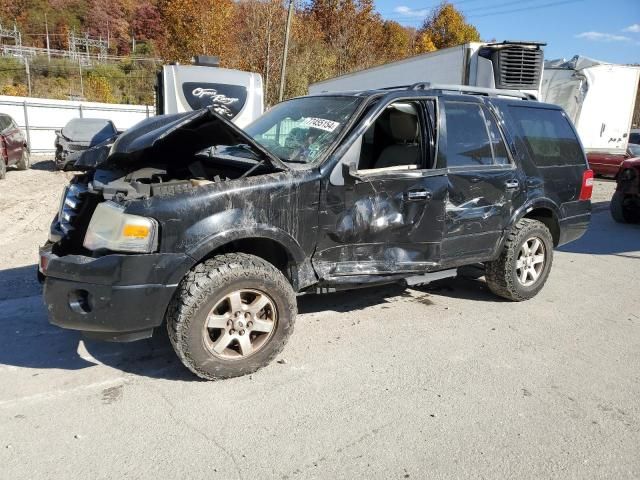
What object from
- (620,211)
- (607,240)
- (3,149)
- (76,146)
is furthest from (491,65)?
(76,146)

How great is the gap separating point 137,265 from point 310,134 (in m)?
1.71

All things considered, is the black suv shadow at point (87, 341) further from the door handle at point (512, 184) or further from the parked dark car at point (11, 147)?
the parked dark car at point (11, 147)

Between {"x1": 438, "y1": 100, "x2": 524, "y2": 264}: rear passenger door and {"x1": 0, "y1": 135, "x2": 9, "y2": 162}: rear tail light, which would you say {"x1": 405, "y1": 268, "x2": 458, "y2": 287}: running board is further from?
{"x1": 0, "y1": 135, "x2": 9, "y2": 162}: rear tail light

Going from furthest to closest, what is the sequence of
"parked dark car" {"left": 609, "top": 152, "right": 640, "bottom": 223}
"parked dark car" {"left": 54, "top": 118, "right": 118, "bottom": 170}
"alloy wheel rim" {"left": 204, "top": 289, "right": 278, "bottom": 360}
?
"parked dark car" {"left": 54, "top": 118, "right": 118, "bottom": 170}
"parked dark car" {"left": 609, "top": 152, "right": 640, "bottom": 223}
"alloy wheel rim" {"left": 204, "top": 289, "right": 278, "bottom": 360}

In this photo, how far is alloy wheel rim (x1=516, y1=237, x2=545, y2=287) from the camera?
483cm

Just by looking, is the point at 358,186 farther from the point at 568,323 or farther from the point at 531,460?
the point at 568,323

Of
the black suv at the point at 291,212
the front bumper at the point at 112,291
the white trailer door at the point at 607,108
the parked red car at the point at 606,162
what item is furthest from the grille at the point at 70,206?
the parked red car at the point at 606,162

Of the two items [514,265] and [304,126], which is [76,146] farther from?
[514,265]

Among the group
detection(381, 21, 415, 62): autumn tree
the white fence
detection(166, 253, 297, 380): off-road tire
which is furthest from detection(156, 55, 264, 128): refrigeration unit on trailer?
detection(381, 21, 415, 62): autumn tree

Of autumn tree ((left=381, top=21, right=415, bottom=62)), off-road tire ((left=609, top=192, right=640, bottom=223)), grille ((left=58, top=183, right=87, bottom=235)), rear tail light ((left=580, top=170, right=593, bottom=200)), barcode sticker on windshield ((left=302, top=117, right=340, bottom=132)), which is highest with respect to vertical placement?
autumn tree ((left=381, top=21, right=415, bottom=62))

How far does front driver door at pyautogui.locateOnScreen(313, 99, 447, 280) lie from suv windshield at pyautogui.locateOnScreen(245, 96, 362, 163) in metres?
0.23

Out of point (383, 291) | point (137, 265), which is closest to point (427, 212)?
point (383, 291)

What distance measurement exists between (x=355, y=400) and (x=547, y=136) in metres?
3.41

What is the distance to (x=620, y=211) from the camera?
9.13m
